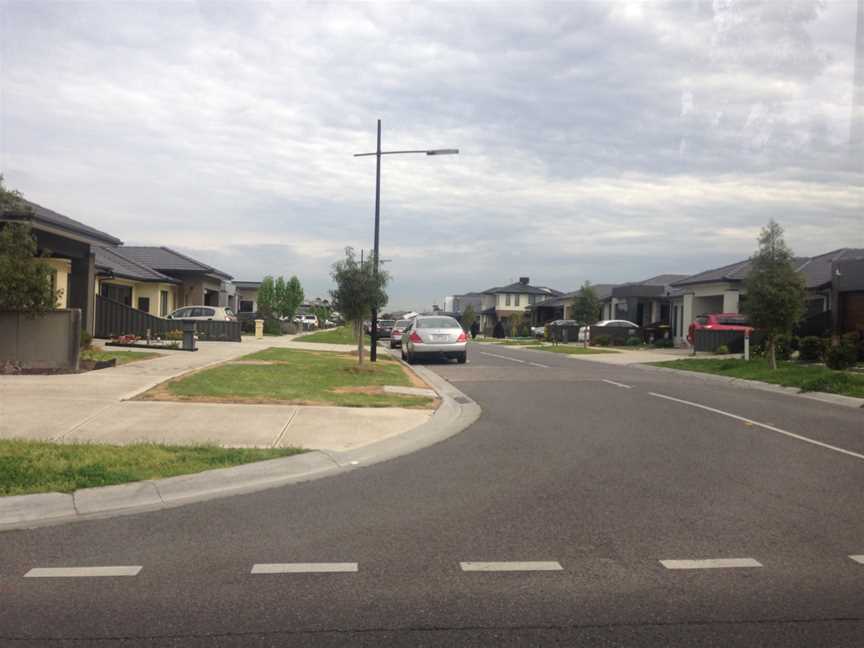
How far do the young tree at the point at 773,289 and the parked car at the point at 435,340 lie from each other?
8.52 m

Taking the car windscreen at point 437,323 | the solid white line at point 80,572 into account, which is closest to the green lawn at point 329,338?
the car windscreen at point 437,323

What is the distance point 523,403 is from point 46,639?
11821 millimetres

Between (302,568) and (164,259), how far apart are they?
4269cm

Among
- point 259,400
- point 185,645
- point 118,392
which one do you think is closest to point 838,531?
point 185,645

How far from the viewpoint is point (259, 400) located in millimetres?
13828

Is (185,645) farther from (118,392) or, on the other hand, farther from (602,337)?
(602,337)

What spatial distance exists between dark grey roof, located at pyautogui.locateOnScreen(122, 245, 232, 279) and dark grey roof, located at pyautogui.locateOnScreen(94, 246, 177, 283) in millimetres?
1913

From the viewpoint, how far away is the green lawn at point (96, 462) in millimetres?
7738

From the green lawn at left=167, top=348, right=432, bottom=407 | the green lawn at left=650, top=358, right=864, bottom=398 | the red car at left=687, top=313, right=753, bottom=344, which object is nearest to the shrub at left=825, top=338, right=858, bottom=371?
the green lawn at left=650, top=358, right=864, bottom=398

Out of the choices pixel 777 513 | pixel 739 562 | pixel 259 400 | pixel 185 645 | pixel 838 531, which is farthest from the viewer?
pixel 259 400

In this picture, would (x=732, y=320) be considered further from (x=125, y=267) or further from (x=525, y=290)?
(x=525, y=290)

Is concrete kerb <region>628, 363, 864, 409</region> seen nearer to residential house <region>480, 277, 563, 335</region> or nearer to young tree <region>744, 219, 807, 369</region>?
young tree <region>744, 219, 807, 369</region>

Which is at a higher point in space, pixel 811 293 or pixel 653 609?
pixel 811 293

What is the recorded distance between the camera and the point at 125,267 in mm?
38219
